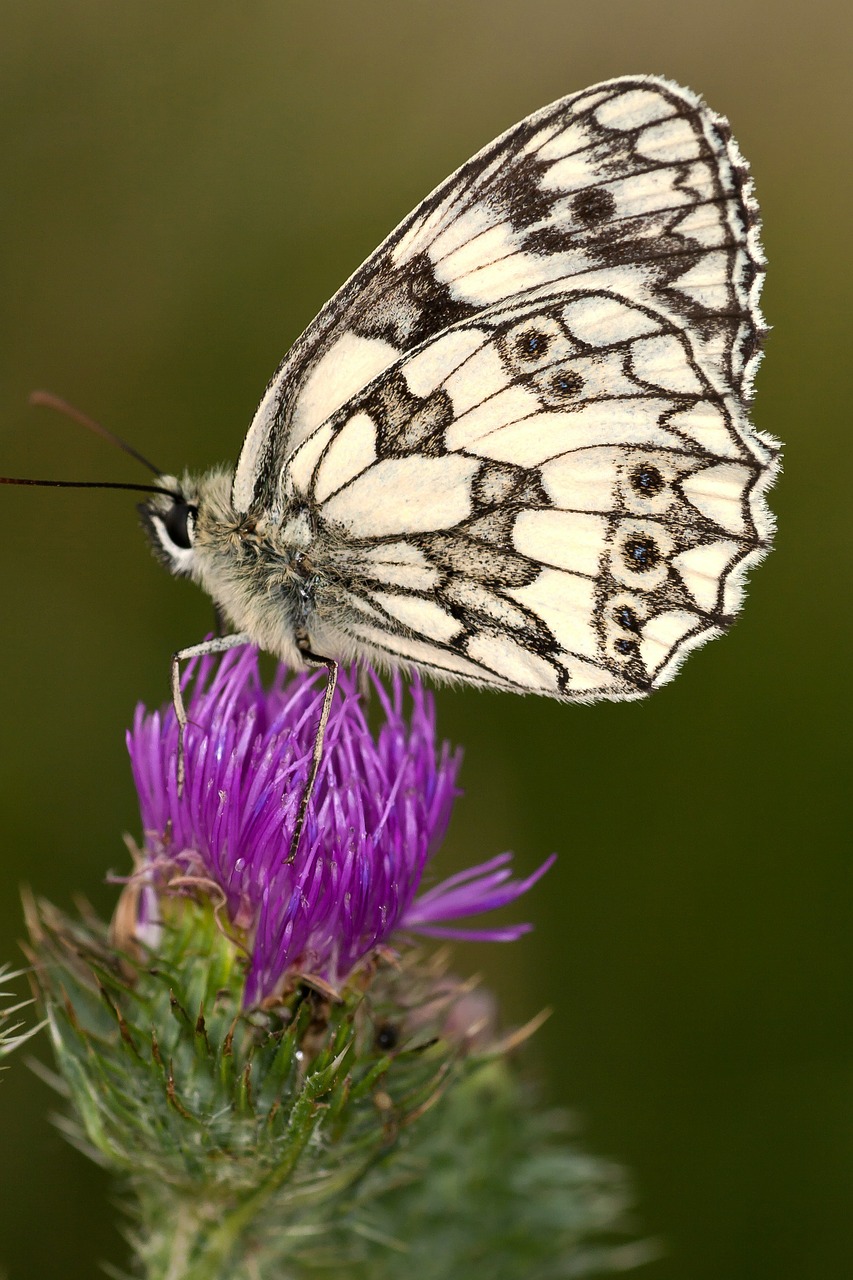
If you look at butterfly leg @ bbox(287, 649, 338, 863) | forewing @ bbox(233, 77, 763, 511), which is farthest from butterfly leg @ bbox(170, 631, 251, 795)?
forewing @ bbox(233, 77, 763, 511)

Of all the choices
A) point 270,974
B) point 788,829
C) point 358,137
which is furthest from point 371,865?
point 358,137

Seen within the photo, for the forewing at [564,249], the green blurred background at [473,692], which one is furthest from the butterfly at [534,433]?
the green blurred background at [473,692]

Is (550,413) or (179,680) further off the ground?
(550,413)

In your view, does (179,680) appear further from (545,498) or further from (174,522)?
(545,498)

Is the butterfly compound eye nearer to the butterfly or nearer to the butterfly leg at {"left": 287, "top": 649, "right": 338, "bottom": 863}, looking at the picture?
the butterfly

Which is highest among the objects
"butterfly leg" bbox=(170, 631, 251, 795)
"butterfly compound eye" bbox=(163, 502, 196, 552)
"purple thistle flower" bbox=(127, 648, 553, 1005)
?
"butterfly compound eye" bbox=(163, 502, 196, 552)

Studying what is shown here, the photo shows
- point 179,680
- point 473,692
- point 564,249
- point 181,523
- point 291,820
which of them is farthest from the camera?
point 473,692

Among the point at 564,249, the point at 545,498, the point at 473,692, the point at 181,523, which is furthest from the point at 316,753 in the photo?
the point at 473,692

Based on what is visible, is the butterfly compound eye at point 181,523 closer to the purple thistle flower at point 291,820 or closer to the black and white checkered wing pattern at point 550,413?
the black and white checkered wing pattern at point 550,413
